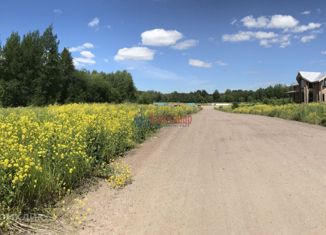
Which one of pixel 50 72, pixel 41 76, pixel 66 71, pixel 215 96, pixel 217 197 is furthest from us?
pixel 215 96

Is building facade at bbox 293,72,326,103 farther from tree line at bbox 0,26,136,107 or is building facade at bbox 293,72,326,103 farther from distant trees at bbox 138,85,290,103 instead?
tree line at bbox 0,26,136,107

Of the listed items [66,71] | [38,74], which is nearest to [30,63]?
[38,74]

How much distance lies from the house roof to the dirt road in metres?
54.9

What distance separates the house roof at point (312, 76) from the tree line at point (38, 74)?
43377mm

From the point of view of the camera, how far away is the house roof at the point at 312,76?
2339 inches

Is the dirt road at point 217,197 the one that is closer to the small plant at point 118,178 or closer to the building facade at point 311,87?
the small plant at point 118,178

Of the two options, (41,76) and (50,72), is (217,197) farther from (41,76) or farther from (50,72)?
(50,72)

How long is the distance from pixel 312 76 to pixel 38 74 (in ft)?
164

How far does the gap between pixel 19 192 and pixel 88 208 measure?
3.48 feet

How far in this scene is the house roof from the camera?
195 feet

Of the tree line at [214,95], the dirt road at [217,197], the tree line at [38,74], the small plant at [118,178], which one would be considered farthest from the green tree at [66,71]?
the small plant at [118,178]

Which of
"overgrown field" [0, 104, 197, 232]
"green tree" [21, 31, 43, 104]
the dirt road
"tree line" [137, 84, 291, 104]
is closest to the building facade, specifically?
"tree line" [137, 84, 291, 104]

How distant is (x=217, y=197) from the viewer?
5.81 meters

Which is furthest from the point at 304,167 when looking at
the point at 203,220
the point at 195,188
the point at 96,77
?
the point at 96,77
